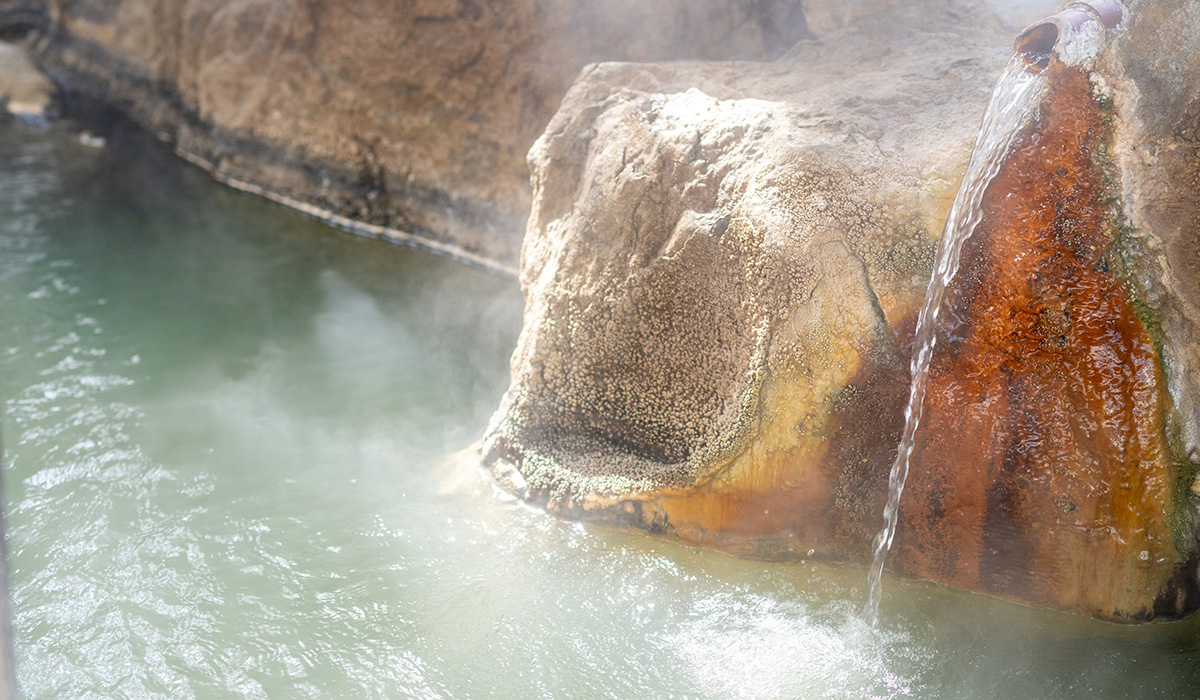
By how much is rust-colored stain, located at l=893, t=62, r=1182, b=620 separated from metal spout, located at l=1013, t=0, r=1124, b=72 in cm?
9

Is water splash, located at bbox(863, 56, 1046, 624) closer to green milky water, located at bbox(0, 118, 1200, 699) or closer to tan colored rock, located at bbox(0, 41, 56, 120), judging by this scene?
green milky water, located at bbox(0, 118, 1200, 699)

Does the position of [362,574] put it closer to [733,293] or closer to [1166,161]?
[733,293]

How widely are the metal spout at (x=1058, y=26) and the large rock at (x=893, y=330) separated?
0.07 m

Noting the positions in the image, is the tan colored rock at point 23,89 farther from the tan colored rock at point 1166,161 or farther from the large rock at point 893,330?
the tan colored rock at point 1166,161

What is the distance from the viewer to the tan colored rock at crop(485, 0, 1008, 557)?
8.70 ft

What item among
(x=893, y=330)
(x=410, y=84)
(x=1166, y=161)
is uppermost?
(x=410, y=84)

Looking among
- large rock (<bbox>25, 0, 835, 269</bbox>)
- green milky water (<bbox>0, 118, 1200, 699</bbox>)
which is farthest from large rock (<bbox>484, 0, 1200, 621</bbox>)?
large rock (<bbox>25, 0, 835, 269</bbox>)

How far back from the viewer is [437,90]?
654 centimetres

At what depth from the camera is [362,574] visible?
9.91 ft

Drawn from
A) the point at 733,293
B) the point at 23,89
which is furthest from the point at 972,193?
the point at 23,89

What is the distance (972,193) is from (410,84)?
535 centimetres

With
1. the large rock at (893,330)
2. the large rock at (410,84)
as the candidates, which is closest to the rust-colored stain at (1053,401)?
the large rock at (893,330)

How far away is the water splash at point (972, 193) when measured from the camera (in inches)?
97.8

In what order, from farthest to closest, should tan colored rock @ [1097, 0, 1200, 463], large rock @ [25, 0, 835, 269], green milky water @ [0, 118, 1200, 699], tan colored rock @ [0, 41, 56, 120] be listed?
tan colored rock @ [0, 41, 56, 120] < large rock @ [25, 0, 835, 269] < green milky water @ [0, 118, 1200, 699] < tan colored rock @ [1097, 0, 1200, 463]
